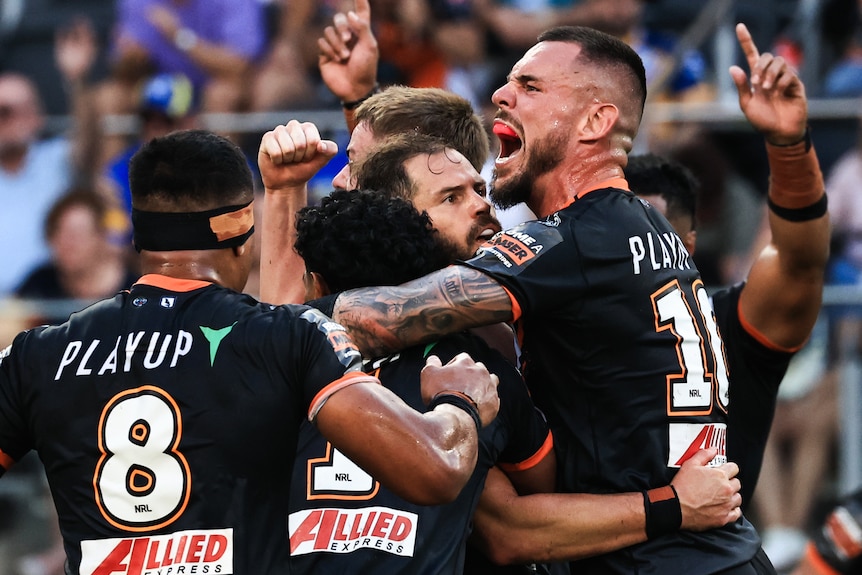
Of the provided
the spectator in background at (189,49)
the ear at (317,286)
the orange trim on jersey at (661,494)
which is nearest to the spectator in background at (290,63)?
the spectator in background at (189,49)

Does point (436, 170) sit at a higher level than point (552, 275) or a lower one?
higher

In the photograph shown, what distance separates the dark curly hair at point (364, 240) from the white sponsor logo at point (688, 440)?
99 centimetres

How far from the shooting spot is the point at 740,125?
28.9 ft

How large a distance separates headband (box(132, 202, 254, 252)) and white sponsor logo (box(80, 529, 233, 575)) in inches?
33.4

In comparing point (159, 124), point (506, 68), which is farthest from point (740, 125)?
point (159, 124)

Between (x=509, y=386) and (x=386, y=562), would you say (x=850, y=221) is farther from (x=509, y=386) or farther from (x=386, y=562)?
(x=386, y=562)

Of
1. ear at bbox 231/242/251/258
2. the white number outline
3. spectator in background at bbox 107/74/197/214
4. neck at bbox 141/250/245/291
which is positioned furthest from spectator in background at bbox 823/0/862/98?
the white number outline

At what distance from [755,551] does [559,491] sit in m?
0.71

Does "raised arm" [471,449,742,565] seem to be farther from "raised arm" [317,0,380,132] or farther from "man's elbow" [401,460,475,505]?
"raised arm" [317,0,380,132]

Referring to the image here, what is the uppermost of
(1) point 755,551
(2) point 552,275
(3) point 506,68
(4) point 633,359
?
(3) point 506,68

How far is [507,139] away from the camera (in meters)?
4.54

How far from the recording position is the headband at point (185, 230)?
3627 mm

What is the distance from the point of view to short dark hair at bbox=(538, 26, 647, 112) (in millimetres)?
4422

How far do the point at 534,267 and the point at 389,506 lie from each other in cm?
88
